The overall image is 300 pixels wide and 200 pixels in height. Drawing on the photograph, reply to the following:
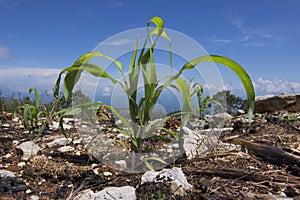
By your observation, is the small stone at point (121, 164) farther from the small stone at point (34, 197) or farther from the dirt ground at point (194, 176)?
the small stone at point (34, 197)

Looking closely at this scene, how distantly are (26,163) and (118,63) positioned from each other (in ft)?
3.02

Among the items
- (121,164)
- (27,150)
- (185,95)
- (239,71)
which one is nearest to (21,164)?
(27,150)

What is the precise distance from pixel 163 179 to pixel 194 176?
27 cm

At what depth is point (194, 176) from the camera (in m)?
1.30

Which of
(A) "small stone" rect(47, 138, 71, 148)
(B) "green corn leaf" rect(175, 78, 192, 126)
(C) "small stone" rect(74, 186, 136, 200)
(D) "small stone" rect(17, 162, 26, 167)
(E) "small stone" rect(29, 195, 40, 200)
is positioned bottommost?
(E) "small stone" rect(29, 195, 40, 200)

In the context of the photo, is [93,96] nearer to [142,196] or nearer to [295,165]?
[142,196]

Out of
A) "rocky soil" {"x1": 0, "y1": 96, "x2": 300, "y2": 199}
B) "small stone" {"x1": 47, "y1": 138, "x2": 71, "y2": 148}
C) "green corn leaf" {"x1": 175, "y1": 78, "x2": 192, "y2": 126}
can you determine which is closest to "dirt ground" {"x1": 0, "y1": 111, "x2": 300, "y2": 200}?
"rocky soil" {"x1": 0, "y1": 96, "x2": 300, "y2": 199}

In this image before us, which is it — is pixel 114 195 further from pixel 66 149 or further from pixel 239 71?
pixel 66 149

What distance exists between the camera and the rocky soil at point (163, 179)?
3.60 ft

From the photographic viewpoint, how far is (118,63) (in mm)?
1370

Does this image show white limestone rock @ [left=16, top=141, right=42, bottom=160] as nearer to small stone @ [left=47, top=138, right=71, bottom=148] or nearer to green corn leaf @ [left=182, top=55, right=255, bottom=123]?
small stone @ [left=47, top=138, right=71, bottom=148]

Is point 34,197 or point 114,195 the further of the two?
point 34,197

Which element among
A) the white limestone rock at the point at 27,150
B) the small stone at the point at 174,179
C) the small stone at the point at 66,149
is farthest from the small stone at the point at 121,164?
the white limestone rock at the point at 27,150

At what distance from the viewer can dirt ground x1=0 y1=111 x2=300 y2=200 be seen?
1.12 metres
